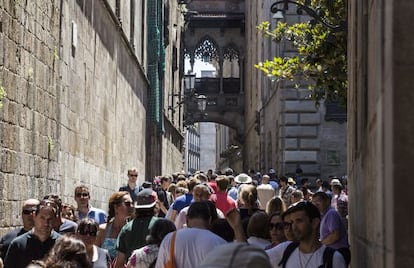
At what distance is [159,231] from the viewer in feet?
21.2

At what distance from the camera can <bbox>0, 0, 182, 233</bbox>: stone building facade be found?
31.9ft

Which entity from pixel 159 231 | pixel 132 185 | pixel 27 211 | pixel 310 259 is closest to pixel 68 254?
pixel 310 259

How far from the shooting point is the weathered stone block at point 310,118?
26.0 metres

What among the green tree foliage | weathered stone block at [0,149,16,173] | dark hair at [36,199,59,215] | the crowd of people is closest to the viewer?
the crowd of people

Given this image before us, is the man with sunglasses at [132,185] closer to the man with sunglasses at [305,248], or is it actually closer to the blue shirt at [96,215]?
the blue shirt at [96,215]

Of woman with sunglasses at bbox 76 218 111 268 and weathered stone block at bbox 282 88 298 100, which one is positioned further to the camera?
weathered stone block at bbox 282 88 298 100

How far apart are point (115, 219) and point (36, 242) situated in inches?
65.6

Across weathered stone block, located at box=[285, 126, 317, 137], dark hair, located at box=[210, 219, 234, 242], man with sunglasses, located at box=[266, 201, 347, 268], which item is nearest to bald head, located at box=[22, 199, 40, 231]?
dark hair, located at box=[210, 219, 234, 242]

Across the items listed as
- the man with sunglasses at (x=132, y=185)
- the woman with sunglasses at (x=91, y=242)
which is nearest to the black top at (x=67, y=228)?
the woman with sunglasses at (x=91, y=242)

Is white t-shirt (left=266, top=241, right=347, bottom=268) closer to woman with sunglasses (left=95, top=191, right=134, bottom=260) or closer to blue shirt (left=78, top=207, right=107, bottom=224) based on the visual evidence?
woman with sunglasses (left=95, top=191, right=134, bottom=260)

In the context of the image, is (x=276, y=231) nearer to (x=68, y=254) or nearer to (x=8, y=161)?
(x=68, y=254)

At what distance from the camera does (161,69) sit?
3462 centimetres

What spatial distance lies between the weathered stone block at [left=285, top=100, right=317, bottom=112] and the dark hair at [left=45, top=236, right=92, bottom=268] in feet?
70.7

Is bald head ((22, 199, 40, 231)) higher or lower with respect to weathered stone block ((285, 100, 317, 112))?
lower
